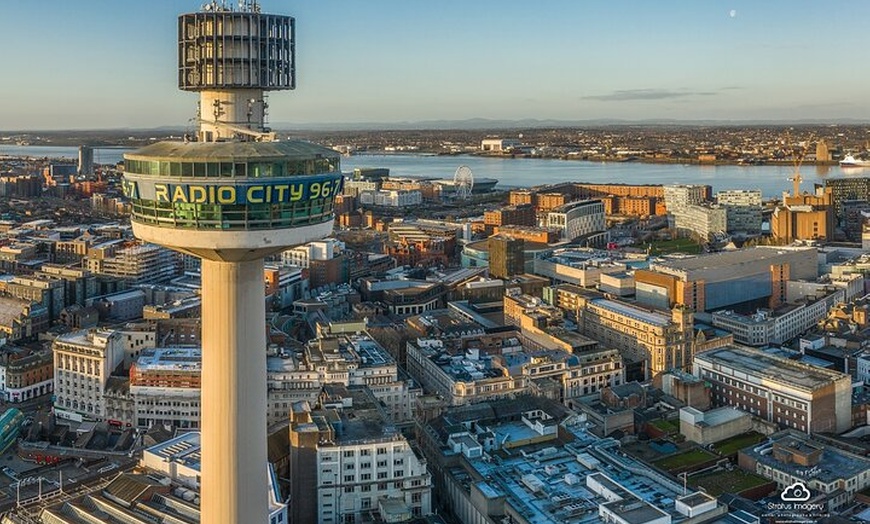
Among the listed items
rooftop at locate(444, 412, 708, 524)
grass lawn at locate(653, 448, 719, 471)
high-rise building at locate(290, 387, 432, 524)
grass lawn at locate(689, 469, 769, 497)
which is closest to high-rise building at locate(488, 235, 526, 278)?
grass lawn at locate(653, 448, 719, 471)

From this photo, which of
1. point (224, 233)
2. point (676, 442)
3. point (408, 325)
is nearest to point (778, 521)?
point (676, 442)

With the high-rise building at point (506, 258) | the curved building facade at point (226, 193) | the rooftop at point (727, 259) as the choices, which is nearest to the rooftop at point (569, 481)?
the curved building facade at point (226, 193)

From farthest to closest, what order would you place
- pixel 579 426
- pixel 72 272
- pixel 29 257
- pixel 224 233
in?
pixel 29 257 → pixel 72 272 → pixel 579 426 → pixel 224 233

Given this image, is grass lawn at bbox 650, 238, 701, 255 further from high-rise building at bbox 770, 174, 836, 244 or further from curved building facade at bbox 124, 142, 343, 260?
curved building facade at bbox 124, 142, 343, 260

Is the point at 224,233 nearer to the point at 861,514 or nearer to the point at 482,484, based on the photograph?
the point at 482,484

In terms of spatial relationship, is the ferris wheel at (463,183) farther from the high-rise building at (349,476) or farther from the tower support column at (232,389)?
the tower support column at (232,389)

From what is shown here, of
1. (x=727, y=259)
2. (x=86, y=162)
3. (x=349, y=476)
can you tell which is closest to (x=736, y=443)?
(x=349, y=476)

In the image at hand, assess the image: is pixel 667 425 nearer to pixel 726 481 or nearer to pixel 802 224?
pixel 726 481
